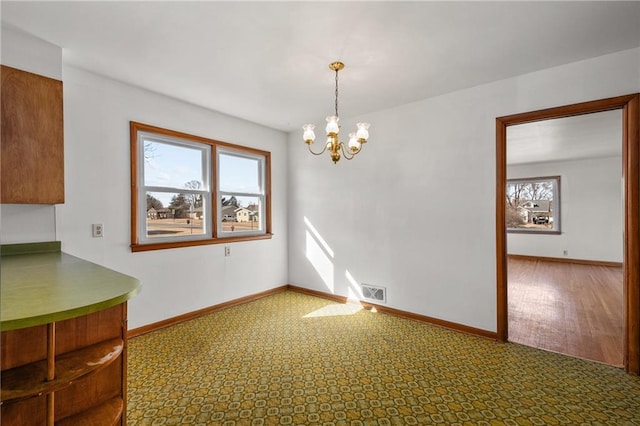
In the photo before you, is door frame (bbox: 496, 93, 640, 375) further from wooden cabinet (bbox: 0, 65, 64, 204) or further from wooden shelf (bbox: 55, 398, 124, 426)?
wooden cabinet (bbox: 0, 65, 64, 204)

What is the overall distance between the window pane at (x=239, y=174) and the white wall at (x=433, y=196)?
0.96 meters

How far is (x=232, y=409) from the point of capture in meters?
1.99

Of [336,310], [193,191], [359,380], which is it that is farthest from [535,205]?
[193,191]

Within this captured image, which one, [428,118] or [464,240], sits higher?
[428,118]

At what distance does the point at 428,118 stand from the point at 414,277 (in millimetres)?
1969

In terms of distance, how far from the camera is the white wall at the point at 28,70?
214 centimetres

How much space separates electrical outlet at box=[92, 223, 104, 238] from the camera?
284cm

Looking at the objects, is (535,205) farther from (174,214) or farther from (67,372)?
(67,372)

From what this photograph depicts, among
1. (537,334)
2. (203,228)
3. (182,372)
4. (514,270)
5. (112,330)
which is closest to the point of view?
(112,330)

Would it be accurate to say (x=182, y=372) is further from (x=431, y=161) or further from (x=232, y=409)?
(x=431, y=161)

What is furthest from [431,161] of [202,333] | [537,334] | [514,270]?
[514,270]

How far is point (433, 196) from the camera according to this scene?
3.45 m

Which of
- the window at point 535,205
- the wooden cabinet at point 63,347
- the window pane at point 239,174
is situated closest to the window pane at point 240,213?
the window pane at point 239,174

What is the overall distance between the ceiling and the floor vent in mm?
2529
